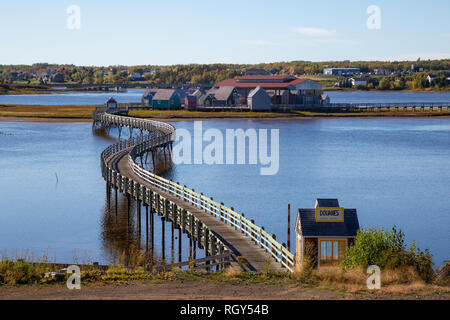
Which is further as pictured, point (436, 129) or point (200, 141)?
point (436, 129)

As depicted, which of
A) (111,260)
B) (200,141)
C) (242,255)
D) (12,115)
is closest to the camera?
(242,255)

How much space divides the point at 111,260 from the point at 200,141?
2375 inches

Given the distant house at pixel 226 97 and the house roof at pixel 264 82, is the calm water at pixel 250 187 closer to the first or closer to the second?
the distant house at pixel 226 97

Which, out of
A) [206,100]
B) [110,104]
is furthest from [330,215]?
[206,100]

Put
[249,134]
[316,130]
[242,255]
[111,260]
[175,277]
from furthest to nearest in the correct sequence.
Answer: [316,130] < [249,134] < [111,260] < [242,255] < [175,277]

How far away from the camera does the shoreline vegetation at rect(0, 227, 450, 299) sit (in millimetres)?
19609

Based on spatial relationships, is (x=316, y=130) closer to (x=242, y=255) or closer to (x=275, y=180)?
(x=275, y=180)

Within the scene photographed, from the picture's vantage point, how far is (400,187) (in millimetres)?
55281

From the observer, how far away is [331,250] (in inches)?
945

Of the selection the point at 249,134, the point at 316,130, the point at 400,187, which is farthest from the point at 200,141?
the point at 400,187

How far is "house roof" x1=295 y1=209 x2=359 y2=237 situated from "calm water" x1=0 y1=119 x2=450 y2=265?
1063cm

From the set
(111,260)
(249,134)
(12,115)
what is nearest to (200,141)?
(249,134)

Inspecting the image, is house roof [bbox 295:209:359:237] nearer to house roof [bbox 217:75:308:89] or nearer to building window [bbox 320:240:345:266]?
building window [bbox 320:240:345:266]
